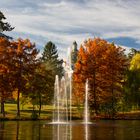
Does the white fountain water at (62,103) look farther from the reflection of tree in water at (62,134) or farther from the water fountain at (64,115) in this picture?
the reflection of tree in water at (62,134)

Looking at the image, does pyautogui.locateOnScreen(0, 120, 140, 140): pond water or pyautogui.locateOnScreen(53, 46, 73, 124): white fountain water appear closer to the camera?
pyautogui.locateOnScreen(0, 120, 140, 140): pond water

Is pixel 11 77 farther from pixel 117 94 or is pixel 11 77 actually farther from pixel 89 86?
pixel 117 94

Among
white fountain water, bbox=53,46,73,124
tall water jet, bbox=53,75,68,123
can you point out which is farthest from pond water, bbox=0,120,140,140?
tall water jet, bbox=53,75,68,123

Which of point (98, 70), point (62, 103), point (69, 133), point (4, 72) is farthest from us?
point (62, 103)

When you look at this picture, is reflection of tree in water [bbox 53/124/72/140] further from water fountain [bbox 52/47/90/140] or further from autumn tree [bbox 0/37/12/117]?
autumn tree [bbox 0/37/12/117]

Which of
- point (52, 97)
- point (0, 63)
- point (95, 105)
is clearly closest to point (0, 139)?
point (0, 63)

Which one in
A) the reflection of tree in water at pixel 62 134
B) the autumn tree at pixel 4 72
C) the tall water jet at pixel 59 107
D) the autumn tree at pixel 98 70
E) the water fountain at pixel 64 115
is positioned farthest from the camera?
the autumn tree at pixel 98 70

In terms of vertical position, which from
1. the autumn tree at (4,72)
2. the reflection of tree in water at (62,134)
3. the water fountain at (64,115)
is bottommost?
the reflection of tree in water at (62,134)

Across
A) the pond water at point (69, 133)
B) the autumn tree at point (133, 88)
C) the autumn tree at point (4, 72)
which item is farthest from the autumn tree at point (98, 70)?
the pond water at point (69, 133)

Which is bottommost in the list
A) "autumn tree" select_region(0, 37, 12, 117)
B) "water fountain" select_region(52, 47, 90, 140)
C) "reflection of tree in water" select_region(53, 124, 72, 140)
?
"reflection of tree in water" select_region(53, 124, 72, 140)

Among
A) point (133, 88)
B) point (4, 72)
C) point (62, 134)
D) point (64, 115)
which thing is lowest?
point (62, 134)

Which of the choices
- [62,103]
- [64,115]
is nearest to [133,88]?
[64,115]

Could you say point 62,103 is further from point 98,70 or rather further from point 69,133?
point 69,133

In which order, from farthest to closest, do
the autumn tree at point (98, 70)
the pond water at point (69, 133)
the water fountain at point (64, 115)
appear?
the autumn tree at point (98, 70) → the water fountain at point (64, 115) → the pond water at point (69, 133)
